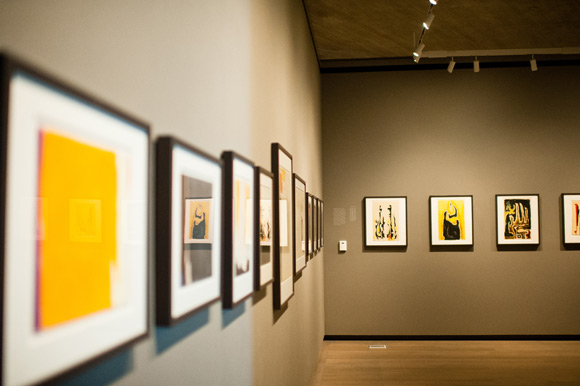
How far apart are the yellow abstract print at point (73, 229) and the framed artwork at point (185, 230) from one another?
0.29 m

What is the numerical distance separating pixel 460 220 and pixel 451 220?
0.13 metres

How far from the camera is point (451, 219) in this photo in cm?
790

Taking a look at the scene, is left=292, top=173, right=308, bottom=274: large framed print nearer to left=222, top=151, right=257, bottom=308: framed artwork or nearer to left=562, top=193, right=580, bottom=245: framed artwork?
left=222, top=151, right=257, bottom=308: framed artwork

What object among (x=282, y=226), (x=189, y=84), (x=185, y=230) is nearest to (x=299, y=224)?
(x=282, y=226)

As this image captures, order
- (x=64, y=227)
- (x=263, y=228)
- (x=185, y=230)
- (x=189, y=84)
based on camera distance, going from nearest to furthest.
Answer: (x=64, y=227) < (x=185, y=230) < (x=189, y=84) < (x=263, y=228)

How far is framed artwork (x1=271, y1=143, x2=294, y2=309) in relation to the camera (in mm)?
3184

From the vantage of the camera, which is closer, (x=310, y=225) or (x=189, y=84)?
(x=189, y=84)

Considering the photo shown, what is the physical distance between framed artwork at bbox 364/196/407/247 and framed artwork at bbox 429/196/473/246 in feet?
1.41

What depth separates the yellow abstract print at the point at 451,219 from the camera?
788 centimetres

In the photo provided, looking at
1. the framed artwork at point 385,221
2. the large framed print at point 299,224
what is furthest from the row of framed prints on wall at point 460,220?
the large framed print at point 299,224

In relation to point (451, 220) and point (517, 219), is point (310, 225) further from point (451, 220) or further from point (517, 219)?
point (517, 219)

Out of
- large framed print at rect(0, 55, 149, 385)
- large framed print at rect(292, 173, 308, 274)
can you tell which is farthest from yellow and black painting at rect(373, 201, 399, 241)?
large framed print at rect(0, 55, 149, 385)

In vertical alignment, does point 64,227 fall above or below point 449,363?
above

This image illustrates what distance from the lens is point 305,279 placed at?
5453 millimetres
